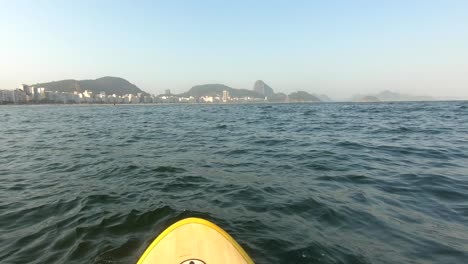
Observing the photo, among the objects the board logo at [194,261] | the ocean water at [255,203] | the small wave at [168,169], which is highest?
the board logo at [194,261]

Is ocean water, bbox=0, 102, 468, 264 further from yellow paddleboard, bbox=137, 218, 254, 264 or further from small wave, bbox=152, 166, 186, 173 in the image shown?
yellow paddleboard, bbox=137, 218, 254, 264

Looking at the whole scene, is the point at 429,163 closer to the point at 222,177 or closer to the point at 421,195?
the point at 421,195

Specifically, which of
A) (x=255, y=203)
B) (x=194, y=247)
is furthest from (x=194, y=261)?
(x=255, y=203)

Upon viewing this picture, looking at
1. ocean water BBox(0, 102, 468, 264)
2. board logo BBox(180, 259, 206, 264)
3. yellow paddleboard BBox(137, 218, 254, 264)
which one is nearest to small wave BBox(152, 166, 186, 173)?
ocean water BBox(0, 102, 468, 264)

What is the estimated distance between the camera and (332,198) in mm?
6840

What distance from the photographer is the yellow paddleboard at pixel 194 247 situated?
3.35 m

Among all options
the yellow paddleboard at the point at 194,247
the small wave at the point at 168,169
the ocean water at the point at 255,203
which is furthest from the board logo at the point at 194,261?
the small wave at the point at 168,169

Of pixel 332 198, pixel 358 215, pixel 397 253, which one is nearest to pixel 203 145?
pixel 332 198

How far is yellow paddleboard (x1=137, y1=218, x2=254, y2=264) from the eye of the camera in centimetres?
335

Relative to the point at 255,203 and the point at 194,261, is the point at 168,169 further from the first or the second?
the point at 194,261

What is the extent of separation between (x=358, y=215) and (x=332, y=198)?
3.17 feet

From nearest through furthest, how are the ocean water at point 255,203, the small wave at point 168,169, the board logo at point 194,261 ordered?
1. the board logo at point 194,261
2. the ocean water at point 255,203
3. the small wave at point 168,169

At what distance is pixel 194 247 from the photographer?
3459 millimetres

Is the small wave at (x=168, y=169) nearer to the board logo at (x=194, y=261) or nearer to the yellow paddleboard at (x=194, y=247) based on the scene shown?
the yellow paddleboard at (x=194, y=247)
